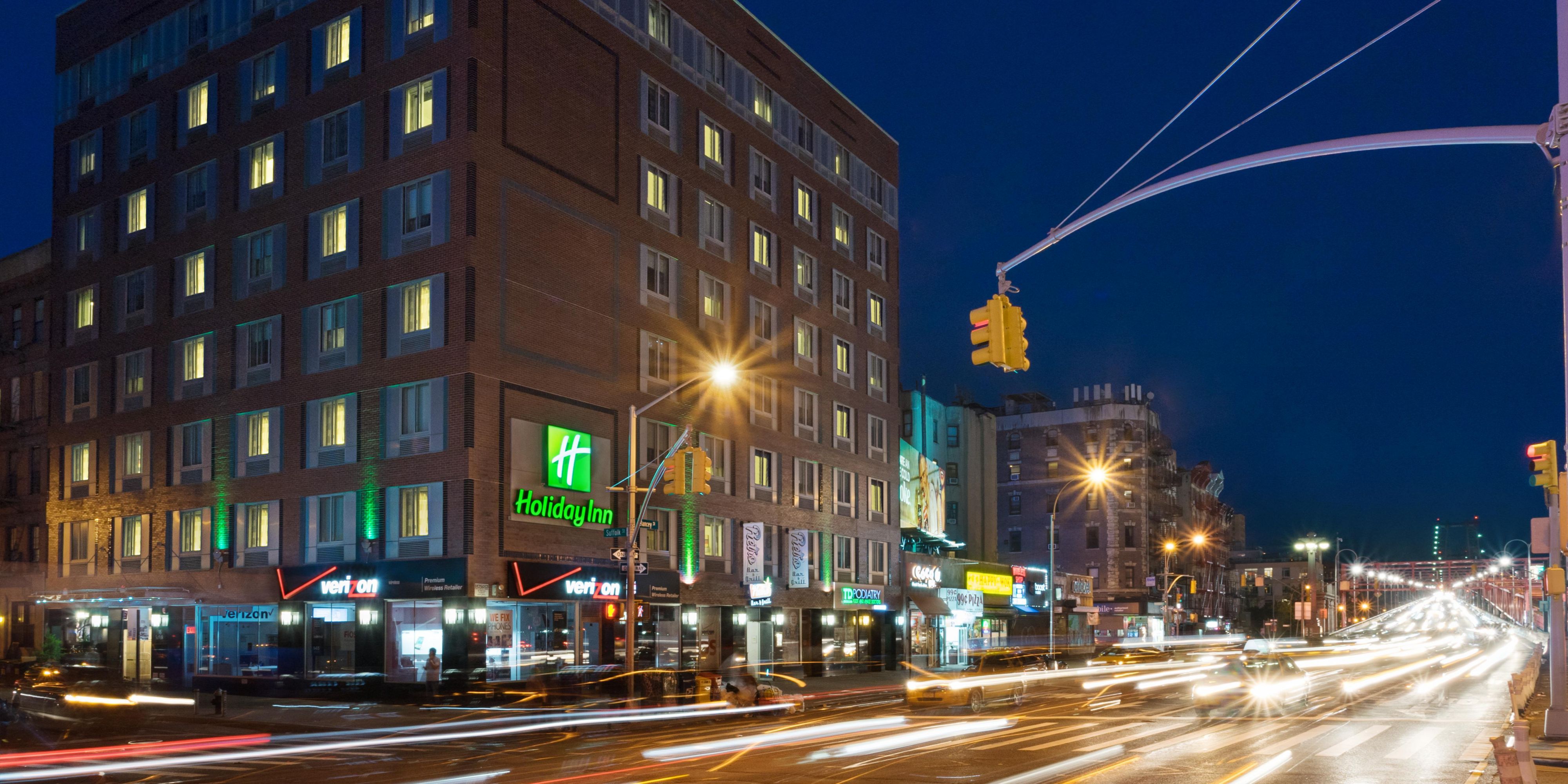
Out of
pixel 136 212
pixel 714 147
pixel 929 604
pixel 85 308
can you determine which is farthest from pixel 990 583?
pixel 85 308

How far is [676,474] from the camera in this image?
32.0 metres

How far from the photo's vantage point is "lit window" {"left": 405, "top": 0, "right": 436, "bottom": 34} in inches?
1683

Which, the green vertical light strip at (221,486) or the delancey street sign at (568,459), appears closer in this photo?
the delancey street sign at (568,459)

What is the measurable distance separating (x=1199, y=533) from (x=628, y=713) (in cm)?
9752

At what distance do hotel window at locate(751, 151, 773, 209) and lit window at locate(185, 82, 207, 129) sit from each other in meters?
21.3

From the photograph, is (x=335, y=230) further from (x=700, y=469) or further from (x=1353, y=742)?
(x=1353, y=742)

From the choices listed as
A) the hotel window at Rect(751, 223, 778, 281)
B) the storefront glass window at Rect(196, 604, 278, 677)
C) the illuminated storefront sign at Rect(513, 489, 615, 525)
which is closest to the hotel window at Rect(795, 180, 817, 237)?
the hotel window at Rect(751, 223, 778, 281)

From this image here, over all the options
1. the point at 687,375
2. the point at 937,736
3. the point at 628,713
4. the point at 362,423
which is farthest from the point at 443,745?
the point at 687,375

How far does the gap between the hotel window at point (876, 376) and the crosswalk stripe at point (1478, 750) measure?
132ft

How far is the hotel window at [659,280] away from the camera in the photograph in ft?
160

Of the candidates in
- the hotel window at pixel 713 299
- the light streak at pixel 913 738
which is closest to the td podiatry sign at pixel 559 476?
the hotel window at pixel 713 299

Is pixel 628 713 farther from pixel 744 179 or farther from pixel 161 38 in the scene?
pixel 161 38

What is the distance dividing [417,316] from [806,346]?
69.1 feet

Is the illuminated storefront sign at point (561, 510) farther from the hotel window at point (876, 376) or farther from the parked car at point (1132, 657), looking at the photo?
the hotel window at point (876, 376)
